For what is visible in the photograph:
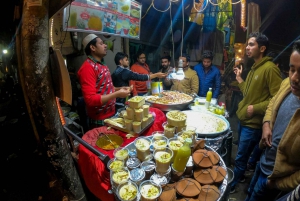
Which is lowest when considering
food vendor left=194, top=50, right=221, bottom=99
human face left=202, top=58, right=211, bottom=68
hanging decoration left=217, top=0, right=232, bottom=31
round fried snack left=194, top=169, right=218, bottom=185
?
round fried snack left=194, top=169, right=218, bottom=185

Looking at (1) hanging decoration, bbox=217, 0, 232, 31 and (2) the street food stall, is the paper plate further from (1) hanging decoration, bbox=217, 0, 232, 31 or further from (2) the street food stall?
(1) hanging decoration, bbox=217, 0, 232, 31

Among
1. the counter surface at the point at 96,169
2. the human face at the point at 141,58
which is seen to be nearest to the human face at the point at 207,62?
the human face at the point at 141,58

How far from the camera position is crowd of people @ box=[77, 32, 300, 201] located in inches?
71.0

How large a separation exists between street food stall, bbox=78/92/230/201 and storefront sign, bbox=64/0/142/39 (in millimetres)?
2139

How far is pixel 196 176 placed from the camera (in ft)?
5.84

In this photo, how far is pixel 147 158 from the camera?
194 cm

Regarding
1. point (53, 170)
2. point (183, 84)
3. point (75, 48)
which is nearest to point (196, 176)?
point (53, 170)

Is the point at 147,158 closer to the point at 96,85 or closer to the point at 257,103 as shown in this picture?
the point at 96,85

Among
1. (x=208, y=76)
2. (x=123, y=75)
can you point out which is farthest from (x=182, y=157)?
(x=208, y=76)

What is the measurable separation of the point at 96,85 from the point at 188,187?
236cm

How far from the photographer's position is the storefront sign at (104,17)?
331cm

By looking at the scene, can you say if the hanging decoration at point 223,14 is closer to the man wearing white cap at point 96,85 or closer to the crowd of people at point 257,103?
the crowd of people at point 257,103

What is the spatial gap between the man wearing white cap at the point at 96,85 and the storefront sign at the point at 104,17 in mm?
452

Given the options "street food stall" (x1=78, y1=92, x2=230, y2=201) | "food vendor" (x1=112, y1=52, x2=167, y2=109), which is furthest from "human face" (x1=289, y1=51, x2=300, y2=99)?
"food vendor" (x1=112, y1=52, x2=167, y2=109)
